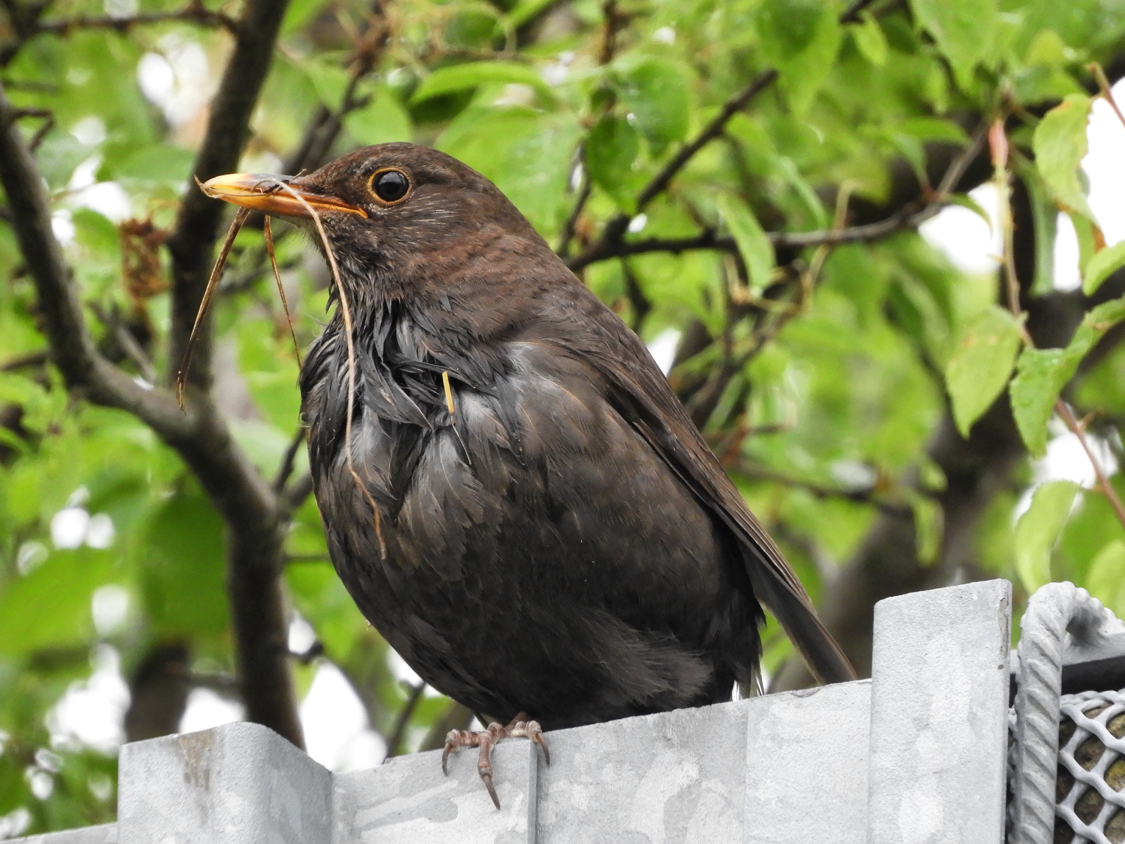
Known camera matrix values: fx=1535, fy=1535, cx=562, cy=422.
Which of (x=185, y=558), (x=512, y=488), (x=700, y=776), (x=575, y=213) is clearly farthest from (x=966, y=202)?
(x=700, y=776)

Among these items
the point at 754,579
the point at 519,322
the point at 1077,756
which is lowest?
the point at 754,579

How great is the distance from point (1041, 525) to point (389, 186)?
6.07 ft

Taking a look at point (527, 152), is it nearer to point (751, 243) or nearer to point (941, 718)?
point (751, 243)

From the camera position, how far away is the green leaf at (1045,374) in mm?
3160

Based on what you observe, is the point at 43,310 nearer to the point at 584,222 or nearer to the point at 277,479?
the point at 277,479

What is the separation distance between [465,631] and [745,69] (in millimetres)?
2504

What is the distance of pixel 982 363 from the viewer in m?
3.49

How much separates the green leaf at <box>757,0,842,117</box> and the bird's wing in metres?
0.86

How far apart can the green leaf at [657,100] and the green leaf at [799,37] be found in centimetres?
25

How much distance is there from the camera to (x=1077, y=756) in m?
1.99

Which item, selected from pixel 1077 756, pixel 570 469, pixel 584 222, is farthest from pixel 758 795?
pixel 584 222

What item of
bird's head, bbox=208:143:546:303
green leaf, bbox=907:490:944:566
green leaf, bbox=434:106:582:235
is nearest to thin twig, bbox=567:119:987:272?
green leaf, bbox=434:106:582:235

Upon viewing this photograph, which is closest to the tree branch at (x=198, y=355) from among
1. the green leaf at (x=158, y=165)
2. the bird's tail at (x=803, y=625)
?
the green leaf at (x=158, y=165)

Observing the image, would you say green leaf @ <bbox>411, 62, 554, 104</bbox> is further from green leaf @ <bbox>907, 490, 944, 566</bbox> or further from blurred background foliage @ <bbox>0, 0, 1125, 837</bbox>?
green leaf @ <bbox>907, 490, 944, 566</bbox>
